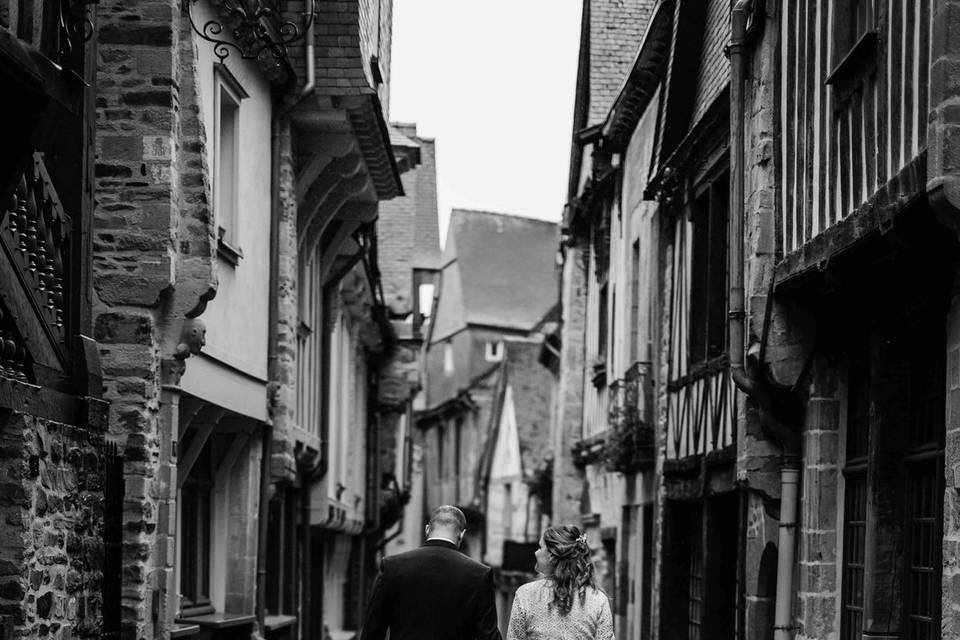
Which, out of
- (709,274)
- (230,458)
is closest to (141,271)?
(230,458)

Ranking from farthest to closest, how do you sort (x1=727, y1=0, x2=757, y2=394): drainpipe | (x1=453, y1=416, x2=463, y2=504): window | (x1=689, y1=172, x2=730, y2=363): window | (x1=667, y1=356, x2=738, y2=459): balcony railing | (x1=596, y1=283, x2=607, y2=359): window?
(x1=453, y1=416, x2=463, y2=504): window → (x1=596, y1=283, x2=607, y2=359): window → (x1=689, y1=172, x2=730, y2=363): window → (x1=667, y1=356, x2=738, y2=459): balcony railing → (x1=727, y1=0, x2=757, y2=394): drainpipe

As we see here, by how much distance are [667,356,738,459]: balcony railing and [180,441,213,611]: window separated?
156 inches

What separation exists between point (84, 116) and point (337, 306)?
475 inches

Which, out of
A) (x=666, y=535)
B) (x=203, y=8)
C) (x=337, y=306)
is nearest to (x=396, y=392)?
(x=337, y=306)

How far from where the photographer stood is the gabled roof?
52.7 meters

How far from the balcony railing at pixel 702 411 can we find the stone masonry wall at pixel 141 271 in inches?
164

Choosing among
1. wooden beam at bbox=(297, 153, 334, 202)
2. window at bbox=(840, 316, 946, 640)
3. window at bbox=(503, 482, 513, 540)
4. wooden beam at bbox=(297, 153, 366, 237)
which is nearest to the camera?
window at bbox=(840, 316, 946, 640)

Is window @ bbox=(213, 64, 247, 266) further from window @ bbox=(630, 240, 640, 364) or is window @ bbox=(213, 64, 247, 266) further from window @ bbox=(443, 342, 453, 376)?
window @ bbox=(443, 342, 453, 376)

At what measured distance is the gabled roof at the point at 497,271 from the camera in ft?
173

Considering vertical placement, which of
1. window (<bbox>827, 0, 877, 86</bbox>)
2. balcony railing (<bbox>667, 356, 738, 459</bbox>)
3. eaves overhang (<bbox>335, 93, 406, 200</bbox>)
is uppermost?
eaves overhang (<bbox>335, 93, 406, 200</bbox>)

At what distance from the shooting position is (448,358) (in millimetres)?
54281

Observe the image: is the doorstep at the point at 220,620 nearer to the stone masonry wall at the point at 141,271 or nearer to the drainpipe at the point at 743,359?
the stone masonry wall at the point at 141,271

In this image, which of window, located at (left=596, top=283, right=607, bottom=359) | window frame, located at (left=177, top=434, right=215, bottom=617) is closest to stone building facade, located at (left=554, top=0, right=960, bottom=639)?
window frame, located at (left=177, top=434, right=215, bottom=617)

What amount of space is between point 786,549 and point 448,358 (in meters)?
43.9
